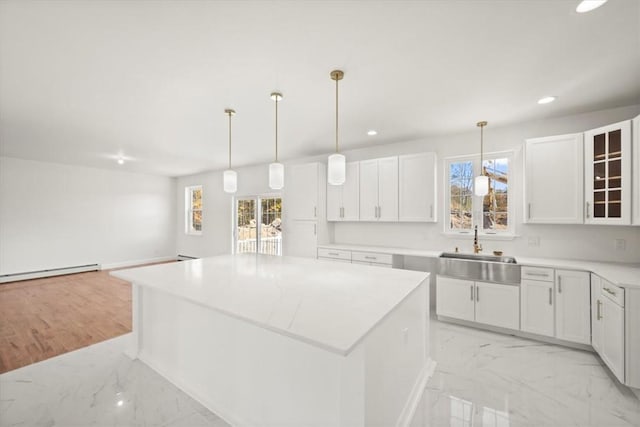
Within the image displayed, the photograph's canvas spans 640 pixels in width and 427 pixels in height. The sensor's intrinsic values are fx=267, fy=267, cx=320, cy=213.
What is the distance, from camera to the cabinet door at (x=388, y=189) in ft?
13.0

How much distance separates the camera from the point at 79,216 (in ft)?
20.3

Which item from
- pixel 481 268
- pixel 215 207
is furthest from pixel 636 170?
pixel 215 207

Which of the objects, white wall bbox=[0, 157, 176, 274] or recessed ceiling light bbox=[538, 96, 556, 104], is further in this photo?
white wall bbox=[0, 157, 176, 274]

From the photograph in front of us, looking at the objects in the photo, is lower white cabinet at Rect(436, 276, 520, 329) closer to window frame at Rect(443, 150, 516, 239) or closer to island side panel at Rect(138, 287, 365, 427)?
window frame at Rect(443, 150, 516, 239)

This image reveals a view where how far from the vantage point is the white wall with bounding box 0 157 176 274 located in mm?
5348

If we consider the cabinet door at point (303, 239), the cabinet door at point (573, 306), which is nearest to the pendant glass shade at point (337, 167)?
the cabinet door at point (303, 239)

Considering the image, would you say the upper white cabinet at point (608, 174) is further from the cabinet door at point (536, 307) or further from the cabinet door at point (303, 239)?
the cabinet door at point (303, 239)

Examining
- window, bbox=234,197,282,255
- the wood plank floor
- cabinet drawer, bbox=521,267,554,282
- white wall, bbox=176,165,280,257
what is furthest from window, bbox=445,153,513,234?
the wood plank floor

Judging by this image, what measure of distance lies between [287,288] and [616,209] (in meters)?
3.23

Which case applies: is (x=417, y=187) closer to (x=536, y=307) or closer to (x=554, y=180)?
(x=554, y=180)

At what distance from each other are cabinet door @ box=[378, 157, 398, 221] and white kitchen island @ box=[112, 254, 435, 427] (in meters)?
1.79

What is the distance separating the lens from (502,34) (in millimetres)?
1738

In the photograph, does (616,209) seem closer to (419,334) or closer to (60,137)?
(419,334)

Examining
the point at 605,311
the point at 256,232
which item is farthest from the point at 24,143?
the point at 605,311
